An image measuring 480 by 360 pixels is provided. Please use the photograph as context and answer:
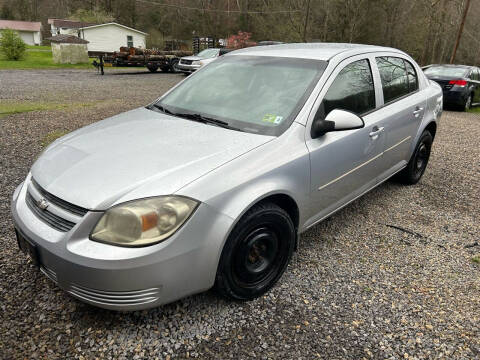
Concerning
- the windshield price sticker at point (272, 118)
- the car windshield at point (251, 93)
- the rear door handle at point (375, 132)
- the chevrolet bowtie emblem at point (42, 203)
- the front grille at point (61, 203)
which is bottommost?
the chevrolet bowtie emblem at point (42, 203)

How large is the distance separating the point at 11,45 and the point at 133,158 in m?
30.0

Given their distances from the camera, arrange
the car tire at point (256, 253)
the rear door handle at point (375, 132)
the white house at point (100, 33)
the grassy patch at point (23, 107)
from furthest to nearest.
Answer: the white house at point (100, 33), the grassy patch at point (23, 107), the rear door handle at point (375, 132), the car tire at point (256, 253)

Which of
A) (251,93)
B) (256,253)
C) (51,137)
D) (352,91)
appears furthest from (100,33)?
(256,253)

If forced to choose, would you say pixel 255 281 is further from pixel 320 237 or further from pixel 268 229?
pixel 320 237

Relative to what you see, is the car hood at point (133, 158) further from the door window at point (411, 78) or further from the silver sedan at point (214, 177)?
the door window at point (411, 78)

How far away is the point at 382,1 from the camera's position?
32125mm

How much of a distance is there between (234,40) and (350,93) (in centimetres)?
3459

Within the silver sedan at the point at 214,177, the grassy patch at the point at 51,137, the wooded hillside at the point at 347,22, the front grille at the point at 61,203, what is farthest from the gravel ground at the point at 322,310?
the wooded hillside at the point at 347,22

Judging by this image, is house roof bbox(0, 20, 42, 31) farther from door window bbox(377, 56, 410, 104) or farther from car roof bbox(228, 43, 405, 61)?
door window bbox(377, 56, 410, 104)

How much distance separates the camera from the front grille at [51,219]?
1.97m

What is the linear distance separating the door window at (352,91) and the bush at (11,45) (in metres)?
29.9

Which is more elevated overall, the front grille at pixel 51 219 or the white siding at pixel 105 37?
the white siding at pixel 105 37

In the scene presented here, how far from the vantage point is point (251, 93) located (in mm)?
2916

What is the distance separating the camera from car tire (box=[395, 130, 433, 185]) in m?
4.46
